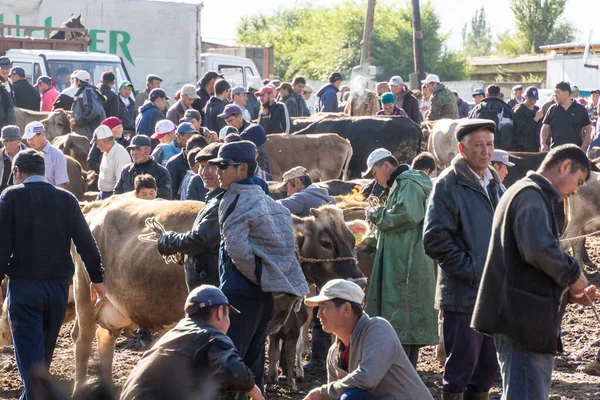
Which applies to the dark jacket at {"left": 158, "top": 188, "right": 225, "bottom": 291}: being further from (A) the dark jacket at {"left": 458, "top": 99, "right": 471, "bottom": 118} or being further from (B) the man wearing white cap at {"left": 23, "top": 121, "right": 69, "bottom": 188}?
(A) the dark jacket at {"left": 458, "top": 99, "right": 471, "bottom": 118}

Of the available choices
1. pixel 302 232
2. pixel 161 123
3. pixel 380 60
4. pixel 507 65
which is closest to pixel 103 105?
pixel 161 123

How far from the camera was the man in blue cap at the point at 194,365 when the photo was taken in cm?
518

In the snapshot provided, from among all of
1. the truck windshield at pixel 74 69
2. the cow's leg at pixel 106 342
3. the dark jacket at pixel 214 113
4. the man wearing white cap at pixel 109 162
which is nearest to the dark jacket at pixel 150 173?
the man wearing white cap at pixel 109 162

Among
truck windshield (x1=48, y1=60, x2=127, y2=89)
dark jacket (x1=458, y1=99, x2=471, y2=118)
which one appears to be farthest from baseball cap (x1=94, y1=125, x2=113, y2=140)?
dark jacket (x1=458, y1=99, x2=471, y2=118)

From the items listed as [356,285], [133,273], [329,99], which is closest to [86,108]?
[329,99]

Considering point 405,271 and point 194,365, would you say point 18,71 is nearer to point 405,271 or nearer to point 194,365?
point 405,271

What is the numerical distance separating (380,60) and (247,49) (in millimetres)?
21199

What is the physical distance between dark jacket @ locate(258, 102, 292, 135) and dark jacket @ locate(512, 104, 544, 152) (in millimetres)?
4589

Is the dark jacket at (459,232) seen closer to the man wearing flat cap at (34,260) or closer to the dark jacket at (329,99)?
the man wearing flat cap at (34,260)

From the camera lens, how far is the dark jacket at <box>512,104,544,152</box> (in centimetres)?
1977

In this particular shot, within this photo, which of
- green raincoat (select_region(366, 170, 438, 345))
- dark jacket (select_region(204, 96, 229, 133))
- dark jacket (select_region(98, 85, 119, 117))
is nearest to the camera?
green raincoat (select_region(366, 170, 438, 345))

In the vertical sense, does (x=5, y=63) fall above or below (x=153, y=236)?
above

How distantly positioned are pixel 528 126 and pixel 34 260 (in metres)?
13.7

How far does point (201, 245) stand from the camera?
7.33m
